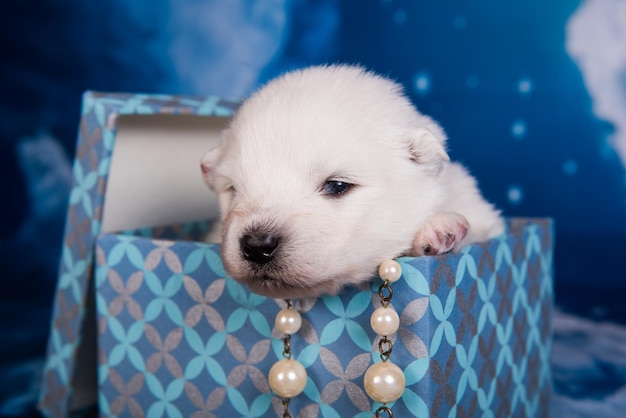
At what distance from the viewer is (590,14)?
10.3ft

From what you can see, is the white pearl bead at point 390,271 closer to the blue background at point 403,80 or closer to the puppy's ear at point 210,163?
the puppy's ear at point 210,163

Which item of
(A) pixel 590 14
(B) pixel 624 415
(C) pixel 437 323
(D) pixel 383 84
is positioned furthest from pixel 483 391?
(A) pixel 590 14

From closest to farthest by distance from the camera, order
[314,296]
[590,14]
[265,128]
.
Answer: [314,296]
[265,128]
[590,14]

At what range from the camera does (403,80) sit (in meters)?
2.98

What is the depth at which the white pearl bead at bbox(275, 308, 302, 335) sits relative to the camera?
1.64 m

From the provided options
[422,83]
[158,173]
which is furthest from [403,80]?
[158,173]

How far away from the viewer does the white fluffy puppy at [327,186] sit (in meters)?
1.57

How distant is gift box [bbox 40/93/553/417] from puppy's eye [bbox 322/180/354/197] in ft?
0.75

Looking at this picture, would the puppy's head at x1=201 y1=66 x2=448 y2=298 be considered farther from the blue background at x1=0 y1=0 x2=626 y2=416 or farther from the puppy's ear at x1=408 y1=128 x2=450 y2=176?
the blue background at x1=0 y1=0 x2=626 y2=416

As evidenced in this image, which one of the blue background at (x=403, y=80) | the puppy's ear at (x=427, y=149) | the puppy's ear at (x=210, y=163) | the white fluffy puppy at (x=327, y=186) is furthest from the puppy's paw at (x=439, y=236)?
the blue background at (x=403, y=80)

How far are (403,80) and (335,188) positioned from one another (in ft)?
4.64

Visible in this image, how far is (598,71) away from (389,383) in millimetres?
2207

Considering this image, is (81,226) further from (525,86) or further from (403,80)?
(525,86)

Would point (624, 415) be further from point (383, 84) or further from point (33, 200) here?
point (33, 200)
